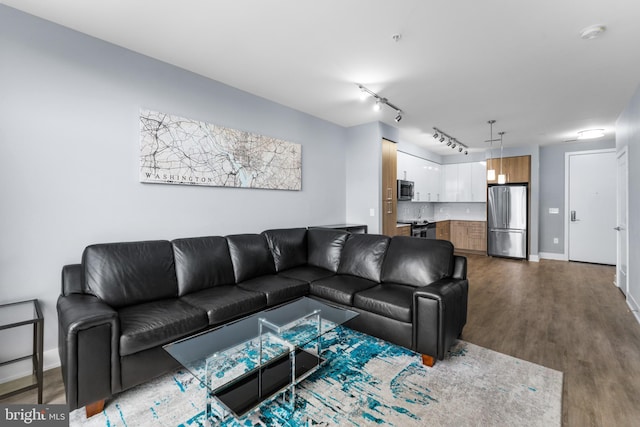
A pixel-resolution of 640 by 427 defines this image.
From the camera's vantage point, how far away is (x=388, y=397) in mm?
1864

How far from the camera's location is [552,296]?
398 centimetres

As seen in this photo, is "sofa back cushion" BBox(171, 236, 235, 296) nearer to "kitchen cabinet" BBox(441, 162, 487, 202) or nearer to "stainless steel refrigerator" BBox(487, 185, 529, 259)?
"stainless steel refrigerator" BBox(487, 185, 529, 259)

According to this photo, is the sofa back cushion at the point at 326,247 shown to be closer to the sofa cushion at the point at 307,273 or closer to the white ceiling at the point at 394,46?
the sofa cushion at the point at 307,273

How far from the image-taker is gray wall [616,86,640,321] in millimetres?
3236

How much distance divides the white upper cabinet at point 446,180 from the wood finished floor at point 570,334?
2.45 meters

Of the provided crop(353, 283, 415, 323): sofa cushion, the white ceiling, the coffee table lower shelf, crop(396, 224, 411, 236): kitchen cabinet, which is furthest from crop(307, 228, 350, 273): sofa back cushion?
crop(396, 224, 411, 236): kitchen cabinet

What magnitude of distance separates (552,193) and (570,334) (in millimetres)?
4790

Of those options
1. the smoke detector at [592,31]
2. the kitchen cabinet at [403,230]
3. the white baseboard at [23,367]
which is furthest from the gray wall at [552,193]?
the white baseboard at [23,367]

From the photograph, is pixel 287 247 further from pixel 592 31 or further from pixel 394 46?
pixel 592 31

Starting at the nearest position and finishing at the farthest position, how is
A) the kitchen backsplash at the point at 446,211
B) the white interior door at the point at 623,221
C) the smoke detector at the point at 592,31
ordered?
the smoke detector at the point at 592,31 < the white interior door at the point at 623,221 < the kitchen backsplash at the point at 446,211

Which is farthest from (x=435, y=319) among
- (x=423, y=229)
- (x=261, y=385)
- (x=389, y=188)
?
(x=423, y=229)

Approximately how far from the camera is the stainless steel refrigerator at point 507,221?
6457 mm

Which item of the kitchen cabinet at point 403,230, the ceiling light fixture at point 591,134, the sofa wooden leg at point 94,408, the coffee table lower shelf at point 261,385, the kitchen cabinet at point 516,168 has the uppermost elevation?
the ceiling light fixture at point 591,134

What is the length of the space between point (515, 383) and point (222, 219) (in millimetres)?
3045
